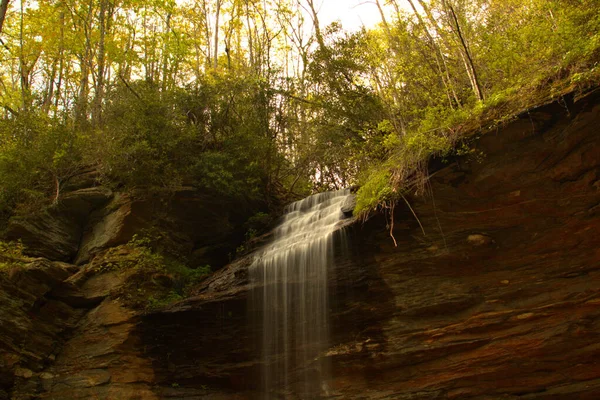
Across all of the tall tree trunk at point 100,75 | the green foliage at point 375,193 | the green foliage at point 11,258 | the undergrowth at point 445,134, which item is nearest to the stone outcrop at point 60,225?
the green foliage at point 11,258

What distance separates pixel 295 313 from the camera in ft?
30.5

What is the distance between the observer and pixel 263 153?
14500mm

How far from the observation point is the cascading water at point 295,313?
877 cm

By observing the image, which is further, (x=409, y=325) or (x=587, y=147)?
(x=409, y=325)

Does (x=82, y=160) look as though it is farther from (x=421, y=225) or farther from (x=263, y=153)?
(x=421, y=225)

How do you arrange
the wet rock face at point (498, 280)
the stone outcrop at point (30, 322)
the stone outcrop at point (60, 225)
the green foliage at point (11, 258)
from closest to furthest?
the wet rock face at point (498, 280), the stone outcrop at point (30, 322), the green foliage at point (11, 258), the stone outcrop at point (60, 225)

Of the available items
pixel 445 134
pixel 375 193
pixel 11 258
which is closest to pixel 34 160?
pixel 11 258

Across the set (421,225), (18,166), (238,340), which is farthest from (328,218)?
(18,166)

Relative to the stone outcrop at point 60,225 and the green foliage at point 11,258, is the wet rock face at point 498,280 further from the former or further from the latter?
the stone outcrop at point 60,225

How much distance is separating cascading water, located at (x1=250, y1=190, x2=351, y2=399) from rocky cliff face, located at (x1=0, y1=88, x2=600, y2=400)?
11.3 inches

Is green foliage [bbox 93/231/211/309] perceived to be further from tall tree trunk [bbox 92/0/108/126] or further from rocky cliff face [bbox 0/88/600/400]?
tall tree trunk [bbox 92/0/108/126]

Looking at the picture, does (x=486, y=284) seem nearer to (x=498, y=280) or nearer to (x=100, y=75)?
(x=498, y=280)

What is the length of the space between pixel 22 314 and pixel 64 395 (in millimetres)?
1946

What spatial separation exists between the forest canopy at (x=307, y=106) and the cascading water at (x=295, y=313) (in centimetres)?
163
